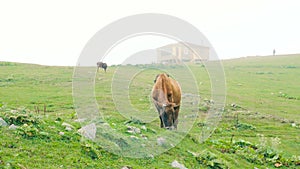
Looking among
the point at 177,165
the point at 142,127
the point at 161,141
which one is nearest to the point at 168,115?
the point at 142,127

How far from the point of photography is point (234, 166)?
8648 mm

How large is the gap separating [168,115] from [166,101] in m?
0.44

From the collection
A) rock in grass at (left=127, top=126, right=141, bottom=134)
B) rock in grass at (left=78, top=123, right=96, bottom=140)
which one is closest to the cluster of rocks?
rock in grass at (left=78, top=123, right=96, bottom=140)

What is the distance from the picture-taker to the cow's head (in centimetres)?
1079

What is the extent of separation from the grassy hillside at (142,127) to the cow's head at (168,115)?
0.51 m

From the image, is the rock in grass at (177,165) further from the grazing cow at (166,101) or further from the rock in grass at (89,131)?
the grazing cow at (166,101)

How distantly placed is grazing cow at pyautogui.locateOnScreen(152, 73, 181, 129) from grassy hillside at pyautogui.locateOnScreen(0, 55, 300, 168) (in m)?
0.55

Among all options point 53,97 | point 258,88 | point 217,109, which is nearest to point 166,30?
point 217,109

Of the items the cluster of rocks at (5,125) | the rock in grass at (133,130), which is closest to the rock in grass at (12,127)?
the cluster of rocks at (5,125)

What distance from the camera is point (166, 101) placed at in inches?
426

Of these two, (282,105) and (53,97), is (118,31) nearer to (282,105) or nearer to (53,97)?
(53,97)

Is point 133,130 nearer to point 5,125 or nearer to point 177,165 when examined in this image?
point 177,165

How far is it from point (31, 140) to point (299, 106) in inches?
821

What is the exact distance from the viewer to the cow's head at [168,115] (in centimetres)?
1079
